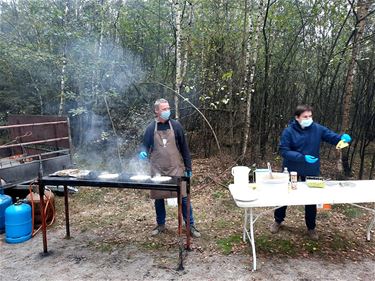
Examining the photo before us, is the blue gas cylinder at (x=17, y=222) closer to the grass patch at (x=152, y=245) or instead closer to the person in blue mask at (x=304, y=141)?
the grass patch at (x=152, y=245)

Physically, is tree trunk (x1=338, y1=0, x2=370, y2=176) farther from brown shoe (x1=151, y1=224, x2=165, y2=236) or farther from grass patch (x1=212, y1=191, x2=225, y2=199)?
brown shoe (x1=151, y1=224, x2=165, y2=236)

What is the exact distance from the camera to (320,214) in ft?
15.4

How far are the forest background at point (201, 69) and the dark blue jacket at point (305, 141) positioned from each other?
2787 millimetres

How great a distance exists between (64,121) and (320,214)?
4915 millimetres

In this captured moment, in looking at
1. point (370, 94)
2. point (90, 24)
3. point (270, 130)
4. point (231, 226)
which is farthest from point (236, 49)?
point (231, 226)

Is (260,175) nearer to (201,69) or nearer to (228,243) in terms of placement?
(228,243)

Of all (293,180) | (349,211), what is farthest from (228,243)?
(349,211)

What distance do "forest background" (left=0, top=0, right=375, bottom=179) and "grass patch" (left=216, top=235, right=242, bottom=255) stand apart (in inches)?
117

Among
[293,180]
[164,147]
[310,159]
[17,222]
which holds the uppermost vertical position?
[164,147]

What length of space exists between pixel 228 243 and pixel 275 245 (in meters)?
0.58

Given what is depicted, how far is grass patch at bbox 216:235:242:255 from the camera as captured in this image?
3.58 m

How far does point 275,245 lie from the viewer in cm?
364

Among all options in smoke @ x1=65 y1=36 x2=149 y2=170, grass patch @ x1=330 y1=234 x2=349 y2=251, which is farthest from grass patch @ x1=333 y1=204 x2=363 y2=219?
smoke @ x1=65 y1=36 x2=149 y2=170

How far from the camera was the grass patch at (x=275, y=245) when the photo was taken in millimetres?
3510
